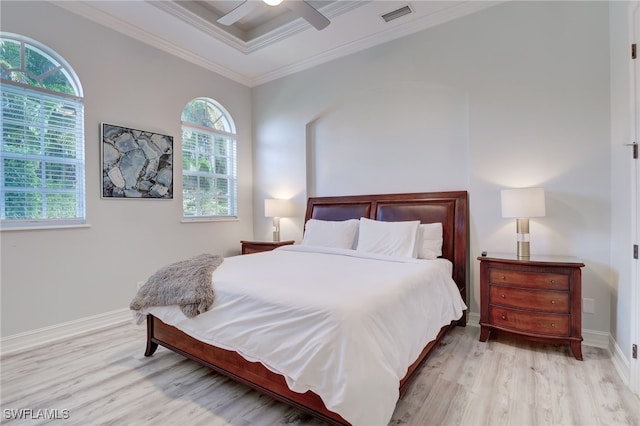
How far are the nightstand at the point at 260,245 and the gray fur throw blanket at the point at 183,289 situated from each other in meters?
1.57

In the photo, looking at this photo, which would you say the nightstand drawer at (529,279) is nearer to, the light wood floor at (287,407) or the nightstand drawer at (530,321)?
the nightstand drawer at (530,321)

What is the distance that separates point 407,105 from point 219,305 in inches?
116

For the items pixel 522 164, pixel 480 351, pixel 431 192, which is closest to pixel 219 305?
pixel 480 351

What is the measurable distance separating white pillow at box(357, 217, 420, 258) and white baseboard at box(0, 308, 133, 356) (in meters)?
2.67

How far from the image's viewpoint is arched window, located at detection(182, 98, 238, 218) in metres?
4.10

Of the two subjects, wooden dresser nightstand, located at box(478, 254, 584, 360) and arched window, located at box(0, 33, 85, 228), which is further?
arched window, located at box(0, 33, 85, 228)

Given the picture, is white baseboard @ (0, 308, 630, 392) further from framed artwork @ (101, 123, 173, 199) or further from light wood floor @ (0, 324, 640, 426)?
framed artwork @ (101, 123, 173, 199)

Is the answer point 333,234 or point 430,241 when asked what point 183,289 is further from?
point 430,241

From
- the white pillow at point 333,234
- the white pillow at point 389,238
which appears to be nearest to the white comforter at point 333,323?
the white pillow at point 389,238

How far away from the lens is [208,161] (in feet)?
14.3

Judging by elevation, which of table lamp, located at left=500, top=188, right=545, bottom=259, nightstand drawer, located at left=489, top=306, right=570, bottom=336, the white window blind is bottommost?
nightstand drawer, located at left=489, top=306, right=570, bottom=336

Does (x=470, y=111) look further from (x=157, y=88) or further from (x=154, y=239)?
(x=154, y=239)

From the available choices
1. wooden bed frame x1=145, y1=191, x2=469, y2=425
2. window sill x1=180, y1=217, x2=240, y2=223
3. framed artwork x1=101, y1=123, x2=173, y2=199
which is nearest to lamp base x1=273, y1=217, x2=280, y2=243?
wooden bed frame x1=145, y1=191, x2=469, y2=425

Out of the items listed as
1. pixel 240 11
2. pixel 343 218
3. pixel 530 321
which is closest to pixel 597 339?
pixel 530 321
